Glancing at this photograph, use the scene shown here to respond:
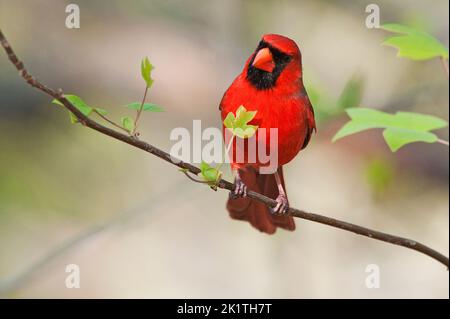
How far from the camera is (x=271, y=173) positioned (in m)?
2.40

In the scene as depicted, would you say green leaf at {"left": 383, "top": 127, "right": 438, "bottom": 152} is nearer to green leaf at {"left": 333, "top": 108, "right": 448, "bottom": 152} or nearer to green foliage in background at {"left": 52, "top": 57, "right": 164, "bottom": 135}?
green leaf at {"left": 333, "top": 108, "right": 448, "bottom": 152}

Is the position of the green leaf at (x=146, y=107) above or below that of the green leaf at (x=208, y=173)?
above

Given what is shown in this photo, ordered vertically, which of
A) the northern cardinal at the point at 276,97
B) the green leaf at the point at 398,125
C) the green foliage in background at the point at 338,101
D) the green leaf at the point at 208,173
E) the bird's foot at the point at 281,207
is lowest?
the green leaf at the point at 208,173

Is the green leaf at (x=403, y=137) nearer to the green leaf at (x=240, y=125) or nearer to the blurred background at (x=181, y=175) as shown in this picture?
the green leaf at (x=240, y=125)

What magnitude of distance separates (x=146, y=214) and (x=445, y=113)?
1.63m

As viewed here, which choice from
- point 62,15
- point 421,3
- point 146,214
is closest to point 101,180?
point 146,214

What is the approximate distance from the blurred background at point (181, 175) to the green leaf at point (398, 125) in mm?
1742

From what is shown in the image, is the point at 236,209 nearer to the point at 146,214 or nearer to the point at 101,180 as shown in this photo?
the point at 146,214

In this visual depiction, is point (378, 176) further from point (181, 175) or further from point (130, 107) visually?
point (130, 107)

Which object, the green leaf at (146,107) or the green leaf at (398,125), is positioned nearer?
the green leaf at (146,107)

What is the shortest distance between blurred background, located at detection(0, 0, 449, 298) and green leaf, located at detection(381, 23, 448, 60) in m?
1.78

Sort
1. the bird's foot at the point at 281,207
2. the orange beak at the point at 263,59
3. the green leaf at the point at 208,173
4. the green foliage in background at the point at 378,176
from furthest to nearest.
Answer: the green foliage in background at the point at 378,176
the bird's foot at the point at 281,207
the orange beak at the point at 263,59
the green leaf at the point at 208,173

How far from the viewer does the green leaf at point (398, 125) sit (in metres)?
1.66

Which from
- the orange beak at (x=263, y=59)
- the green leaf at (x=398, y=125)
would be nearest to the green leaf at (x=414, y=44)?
the green leaf at (x=398, y=125)
